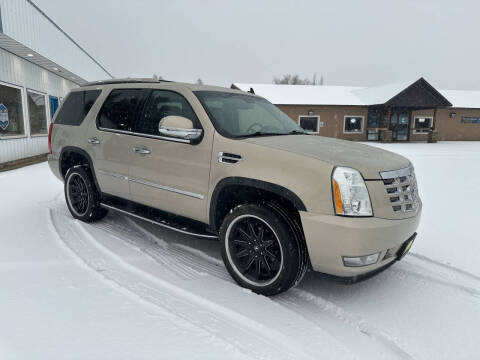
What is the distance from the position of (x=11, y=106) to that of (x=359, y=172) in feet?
40.2

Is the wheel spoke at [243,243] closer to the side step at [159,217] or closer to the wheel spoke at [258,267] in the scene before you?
the wheel spoke at [258,267]

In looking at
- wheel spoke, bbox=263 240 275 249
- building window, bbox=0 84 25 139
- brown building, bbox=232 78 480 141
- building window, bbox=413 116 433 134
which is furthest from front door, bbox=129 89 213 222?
building window, bbox=413 116 433 134

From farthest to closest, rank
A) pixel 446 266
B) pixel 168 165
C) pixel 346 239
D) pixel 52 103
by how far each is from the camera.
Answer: pixel 52 103 < pixel 446 266 < pixel 168 165 < pixel 346 239

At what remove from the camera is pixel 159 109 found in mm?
3801

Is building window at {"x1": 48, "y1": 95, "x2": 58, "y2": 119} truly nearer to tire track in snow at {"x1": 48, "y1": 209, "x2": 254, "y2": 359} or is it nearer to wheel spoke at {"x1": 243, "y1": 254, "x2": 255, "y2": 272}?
tire track in snow at {"x1": 48, "y1": 209, "x2": 254, "y2": 359}

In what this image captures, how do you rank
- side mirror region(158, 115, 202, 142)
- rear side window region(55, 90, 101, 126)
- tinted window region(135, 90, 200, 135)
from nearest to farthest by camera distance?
side mirror region(158, 115, 202, 142), tinted window region(135, 90, 200, 135), rear side window region(55, 90, 101, 126)

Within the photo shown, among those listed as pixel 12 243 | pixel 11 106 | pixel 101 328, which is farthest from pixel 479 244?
pixel 11 106

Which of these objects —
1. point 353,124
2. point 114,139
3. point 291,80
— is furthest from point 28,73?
point 291,80

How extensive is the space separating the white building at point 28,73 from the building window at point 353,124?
21.8 meters

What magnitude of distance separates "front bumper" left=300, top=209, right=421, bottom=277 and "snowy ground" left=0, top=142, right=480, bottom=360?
437mm

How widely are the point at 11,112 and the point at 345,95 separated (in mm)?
27269

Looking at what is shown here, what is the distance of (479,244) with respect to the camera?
4227 mm

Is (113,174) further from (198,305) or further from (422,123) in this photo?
(422,123)

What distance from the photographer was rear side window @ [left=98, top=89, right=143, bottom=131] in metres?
4.02
